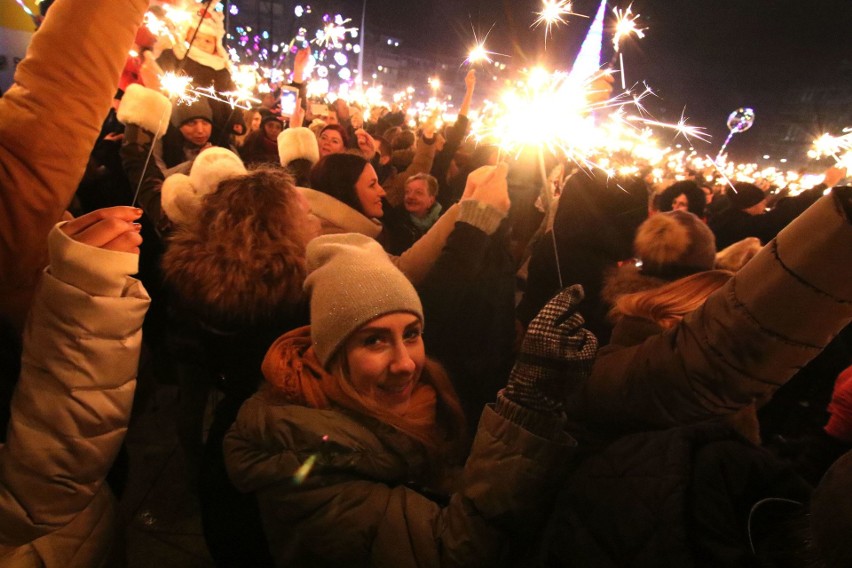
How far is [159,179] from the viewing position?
3.10 m

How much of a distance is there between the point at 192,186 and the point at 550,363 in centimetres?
253

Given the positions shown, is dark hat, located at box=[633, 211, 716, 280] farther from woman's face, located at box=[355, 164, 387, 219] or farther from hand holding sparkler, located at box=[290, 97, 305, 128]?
hand holding sparkler, located at box=[290, 97, 305, 128]

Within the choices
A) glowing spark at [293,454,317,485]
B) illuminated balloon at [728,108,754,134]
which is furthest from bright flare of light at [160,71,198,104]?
illuminated balloon at [728,108,754,134]

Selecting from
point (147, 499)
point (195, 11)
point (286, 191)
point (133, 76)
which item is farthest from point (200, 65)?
point (147, 499)

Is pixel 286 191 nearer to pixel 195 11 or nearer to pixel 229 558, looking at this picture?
pixel 229 558

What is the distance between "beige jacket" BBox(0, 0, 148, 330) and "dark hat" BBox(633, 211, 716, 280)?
254 centimetres

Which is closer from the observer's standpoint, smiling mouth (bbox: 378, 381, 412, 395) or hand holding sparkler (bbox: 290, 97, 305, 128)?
smiling mouth (bbox: 378, 381, 412, 395)

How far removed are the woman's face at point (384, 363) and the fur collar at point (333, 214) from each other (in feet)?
4.14

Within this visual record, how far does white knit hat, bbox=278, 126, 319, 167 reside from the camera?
394cm

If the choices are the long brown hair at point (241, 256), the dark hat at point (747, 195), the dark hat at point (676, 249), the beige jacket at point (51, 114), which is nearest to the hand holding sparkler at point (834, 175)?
the dark hat at point (747, 195)

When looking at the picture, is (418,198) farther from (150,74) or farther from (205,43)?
(205,43)

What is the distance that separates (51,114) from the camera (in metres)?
1.20

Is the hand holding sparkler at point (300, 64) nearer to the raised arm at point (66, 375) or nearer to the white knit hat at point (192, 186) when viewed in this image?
the white knit hat at point (192, 186)

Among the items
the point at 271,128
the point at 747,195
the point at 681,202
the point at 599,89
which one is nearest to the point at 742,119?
the point at 747,195
